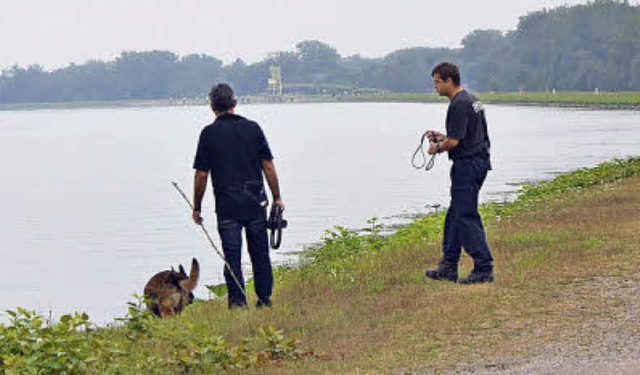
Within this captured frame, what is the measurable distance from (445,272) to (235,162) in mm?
2600

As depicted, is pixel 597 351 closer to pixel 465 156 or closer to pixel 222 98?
pixel 465 156

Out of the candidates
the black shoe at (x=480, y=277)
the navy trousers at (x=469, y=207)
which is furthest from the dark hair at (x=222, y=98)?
the black shoe at (x=480, y=277)

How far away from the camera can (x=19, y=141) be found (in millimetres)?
111812

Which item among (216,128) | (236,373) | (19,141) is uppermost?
(216,128)

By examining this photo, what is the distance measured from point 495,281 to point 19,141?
103545mm

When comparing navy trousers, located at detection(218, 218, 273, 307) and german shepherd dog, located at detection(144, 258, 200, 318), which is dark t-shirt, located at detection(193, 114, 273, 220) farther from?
german shepherd dog, located at detection(144, 258, 200, 318)

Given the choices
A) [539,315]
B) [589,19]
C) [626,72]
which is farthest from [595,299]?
[589,19]

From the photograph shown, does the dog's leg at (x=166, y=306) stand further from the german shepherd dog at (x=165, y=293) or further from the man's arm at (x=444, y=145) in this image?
the man's arm at (x=444, y=145)

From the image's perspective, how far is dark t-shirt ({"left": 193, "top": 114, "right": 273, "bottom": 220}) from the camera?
453 inches

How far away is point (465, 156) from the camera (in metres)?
12.1

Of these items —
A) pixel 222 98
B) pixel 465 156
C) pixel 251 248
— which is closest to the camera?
pixel 222 98

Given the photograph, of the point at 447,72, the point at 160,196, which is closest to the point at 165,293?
the point at 447,72

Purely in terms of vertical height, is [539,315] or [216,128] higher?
[216,128]

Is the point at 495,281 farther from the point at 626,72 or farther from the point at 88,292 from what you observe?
the point at 626,72
